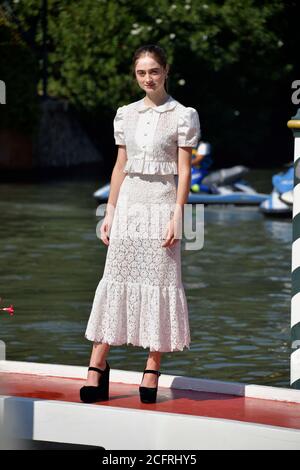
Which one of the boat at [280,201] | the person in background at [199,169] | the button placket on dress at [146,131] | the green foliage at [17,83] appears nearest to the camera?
the button placket on dress at [146,131]

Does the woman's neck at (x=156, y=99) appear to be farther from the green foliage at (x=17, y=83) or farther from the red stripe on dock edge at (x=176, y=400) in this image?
the green foliage at (x=17, y=83)

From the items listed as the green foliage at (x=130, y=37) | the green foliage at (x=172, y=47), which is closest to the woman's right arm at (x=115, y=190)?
the green foliage at (x=130, y=37)

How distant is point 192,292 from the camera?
14.6 metres

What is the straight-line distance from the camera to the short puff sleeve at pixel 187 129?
23.7ft

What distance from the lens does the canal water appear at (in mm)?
11008

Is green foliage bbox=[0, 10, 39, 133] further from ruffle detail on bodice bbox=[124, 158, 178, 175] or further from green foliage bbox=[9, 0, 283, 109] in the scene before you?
ruffle detail on bodice bbox=[124, 158, 178, 175]

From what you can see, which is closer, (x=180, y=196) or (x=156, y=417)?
(x=156, y=417)

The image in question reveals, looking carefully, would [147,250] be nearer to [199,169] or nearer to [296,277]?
[296,277]

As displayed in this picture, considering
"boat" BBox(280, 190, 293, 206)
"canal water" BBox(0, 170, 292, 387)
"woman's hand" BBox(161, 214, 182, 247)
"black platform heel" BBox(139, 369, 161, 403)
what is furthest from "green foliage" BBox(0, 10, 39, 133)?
"black platform heel" BBox(139, 369, 161, 403)

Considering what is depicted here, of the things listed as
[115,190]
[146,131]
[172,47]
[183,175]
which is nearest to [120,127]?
[146,131]

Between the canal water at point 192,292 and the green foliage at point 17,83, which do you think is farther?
the green foliage at point 17,83

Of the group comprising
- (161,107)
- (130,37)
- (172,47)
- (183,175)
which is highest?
(130,37)

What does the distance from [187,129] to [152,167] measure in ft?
0.87

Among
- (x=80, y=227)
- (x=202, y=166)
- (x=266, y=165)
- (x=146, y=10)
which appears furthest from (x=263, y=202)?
(x=266, y=165)
